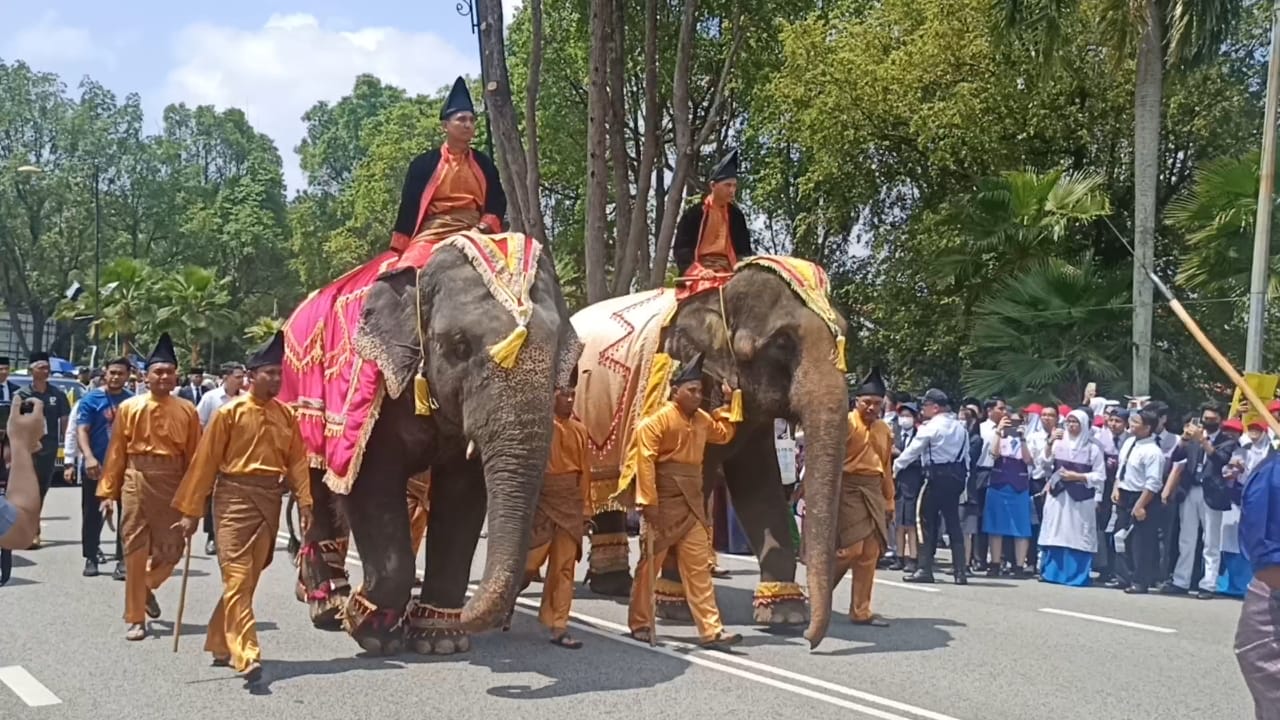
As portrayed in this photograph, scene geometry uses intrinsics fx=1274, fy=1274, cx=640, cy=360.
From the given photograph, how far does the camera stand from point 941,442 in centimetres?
1306

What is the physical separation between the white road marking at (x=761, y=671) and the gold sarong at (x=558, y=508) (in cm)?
83

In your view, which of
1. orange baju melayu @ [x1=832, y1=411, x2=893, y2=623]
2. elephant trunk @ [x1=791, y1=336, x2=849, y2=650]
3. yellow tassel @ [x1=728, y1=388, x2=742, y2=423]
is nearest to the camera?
elephant trunk @ [x1=791, y1=336, x2=849, y2=650]

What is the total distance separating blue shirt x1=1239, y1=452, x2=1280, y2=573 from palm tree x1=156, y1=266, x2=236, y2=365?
44.4 metres

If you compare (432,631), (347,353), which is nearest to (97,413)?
(347,353)

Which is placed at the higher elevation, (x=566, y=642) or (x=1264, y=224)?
(x=1264, y=224)

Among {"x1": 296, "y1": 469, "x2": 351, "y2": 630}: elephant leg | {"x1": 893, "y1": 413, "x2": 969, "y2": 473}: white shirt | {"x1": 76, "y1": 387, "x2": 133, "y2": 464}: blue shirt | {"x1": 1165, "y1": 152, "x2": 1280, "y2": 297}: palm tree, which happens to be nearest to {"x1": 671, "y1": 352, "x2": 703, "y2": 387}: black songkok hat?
{"x1": 296, "y1": 469, "x2": 351, "y2": 630}: elephant leg

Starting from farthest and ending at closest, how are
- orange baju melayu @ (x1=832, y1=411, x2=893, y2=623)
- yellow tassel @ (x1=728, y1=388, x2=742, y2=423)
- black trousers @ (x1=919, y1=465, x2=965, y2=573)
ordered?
black trousers @ (x1=919, y1=465, x2=965, y2=573)
orange baju melayu @ (x1=832, y1=411, x2=893, y2=623)
yellow tassel @ (x1=728, y1=388, x2=742, y2=423)

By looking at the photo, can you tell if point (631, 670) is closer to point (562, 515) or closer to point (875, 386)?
point (562, 515)

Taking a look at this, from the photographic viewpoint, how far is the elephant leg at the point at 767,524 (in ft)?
30.3

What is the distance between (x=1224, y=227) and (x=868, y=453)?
366 inches

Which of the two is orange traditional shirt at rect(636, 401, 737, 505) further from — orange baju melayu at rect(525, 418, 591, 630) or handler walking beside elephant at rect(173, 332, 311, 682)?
handler walking beside elephant at rect(173, 332, 311, 682)

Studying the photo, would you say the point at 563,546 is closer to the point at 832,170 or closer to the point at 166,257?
the point at 832,170

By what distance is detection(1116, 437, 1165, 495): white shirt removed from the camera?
12.8 metres

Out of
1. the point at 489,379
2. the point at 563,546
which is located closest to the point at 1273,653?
the point at 489,379
